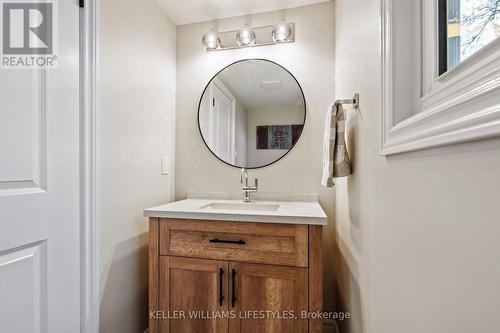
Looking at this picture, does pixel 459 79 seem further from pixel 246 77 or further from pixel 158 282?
pixel 246 77

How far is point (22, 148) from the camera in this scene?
36.2 inches

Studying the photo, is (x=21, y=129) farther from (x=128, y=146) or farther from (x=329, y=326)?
(x=329, y=326)

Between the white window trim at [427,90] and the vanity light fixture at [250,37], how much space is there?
3.98 ft

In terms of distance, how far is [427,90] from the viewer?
59 centimetres

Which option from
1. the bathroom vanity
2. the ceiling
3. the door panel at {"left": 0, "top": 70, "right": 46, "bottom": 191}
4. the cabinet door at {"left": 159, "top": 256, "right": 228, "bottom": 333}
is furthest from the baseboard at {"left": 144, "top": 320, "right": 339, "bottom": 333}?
the ceiling

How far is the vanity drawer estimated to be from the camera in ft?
3.98

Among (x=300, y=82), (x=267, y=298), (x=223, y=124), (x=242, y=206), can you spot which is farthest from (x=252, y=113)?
(x=267, y=298)

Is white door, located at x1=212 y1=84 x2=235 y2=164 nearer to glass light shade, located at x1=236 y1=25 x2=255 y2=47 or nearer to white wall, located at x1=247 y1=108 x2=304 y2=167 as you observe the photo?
white wall, located at x1=247 y1=108 x2=304 y2=167

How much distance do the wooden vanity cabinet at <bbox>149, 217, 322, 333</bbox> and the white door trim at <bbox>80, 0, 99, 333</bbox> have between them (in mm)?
273

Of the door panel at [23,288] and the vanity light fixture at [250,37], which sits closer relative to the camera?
the door panel at [23,288]

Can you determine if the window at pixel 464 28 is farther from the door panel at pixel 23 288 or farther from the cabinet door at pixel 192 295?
the door panel at pixel 23 288

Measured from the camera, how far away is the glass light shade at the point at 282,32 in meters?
1.76
